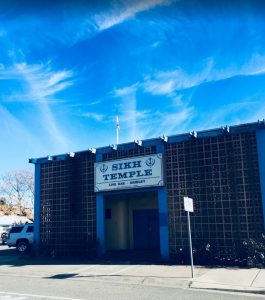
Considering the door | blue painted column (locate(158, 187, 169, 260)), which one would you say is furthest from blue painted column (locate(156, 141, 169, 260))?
the door

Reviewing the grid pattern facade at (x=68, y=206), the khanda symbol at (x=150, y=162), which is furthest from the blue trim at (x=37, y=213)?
the khanda symbol at (x=150, y=162)

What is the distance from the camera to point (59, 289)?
11.5 meters

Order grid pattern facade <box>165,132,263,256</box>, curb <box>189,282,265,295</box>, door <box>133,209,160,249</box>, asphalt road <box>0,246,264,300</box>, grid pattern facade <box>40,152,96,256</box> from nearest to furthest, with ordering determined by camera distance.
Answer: asphalt road <box>0,246,264,300</box> < curb <box>189,282,265,295</box> < grid pattern facade <box>165,132,263,256</box> < grid pattern facade <box>40,152,96,256</box> < door <box>133,209,160,249</box>

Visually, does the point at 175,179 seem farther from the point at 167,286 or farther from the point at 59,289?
the point at 59,289

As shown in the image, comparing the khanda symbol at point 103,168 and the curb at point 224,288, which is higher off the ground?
the khanda symbol at point 103,168

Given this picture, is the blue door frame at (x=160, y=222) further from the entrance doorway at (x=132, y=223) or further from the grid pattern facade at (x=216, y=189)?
the entrance doorway at (x=132, y=223)

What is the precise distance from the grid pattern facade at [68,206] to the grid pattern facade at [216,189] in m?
4.64

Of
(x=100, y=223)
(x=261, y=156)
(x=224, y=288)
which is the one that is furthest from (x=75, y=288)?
(x=261, y=156)

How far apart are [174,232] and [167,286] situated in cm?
534

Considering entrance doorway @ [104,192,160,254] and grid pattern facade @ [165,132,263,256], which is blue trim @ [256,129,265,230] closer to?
grid pattern facade @ [165,132,263,256]

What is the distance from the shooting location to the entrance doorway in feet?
74.8

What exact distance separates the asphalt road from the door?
672 centimetres

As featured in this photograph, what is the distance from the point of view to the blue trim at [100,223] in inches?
748

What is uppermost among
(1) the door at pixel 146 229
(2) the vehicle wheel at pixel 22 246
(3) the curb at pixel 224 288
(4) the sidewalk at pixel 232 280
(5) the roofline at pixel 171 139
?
(5) the roofline at pixel 171 139
